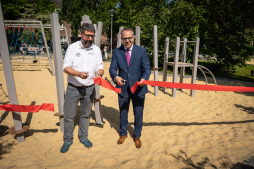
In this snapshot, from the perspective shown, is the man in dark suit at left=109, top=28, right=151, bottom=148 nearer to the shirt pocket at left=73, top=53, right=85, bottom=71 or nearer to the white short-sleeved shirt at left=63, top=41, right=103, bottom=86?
the white short-sleeved shirt at left=63, top=41, right=103, bottom=86

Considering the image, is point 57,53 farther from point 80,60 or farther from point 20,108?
point 20,108

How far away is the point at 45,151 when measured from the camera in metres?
3.01

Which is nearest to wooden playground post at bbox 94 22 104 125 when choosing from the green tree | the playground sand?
the playground sand

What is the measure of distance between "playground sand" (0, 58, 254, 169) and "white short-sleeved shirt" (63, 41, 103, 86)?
1.32m

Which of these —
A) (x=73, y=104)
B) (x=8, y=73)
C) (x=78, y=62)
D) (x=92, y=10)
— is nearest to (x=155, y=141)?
(x=73, y=104)

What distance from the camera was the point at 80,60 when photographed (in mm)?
2717

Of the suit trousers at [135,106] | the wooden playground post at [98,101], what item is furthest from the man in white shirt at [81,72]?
the wooden playground post at [98,101]

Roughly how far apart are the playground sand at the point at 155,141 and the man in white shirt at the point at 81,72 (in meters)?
0.39

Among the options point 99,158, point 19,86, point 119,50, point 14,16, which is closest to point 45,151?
point 99,158

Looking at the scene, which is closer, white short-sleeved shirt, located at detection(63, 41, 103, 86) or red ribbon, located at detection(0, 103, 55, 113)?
white short-sleeved shirt, located at detection(63, 41, 103, 86)

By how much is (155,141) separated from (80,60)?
220 centimetres

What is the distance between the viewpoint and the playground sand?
109 inches

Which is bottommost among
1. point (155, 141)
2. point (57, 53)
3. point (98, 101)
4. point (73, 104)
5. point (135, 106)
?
point (155, 141)

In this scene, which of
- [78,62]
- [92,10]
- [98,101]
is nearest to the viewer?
[78,62]
